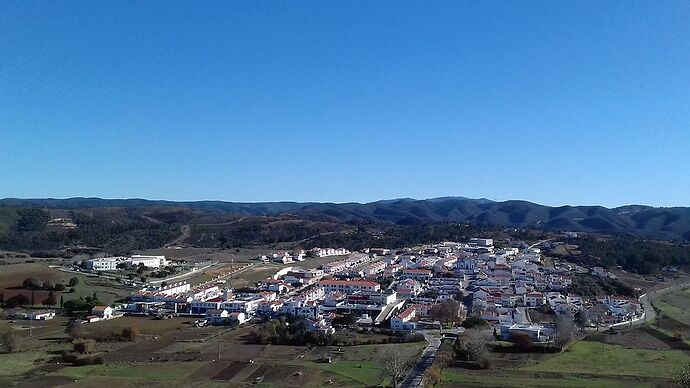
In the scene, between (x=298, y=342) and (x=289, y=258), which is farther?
A: (x=289, y=258)

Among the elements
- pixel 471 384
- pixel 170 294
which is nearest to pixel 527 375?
pixel 471 384

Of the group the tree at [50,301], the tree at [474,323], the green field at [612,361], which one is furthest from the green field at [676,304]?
the tree at [50,301]

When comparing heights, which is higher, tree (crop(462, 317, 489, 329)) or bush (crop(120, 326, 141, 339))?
tree (crop(462, 317, 489, 329))

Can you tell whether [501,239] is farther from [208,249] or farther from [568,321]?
[568,321]

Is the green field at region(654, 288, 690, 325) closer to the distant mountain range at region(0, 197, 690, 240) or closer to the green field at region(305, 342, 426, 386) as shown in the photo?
the green field at region(305, 342, 426, 386)

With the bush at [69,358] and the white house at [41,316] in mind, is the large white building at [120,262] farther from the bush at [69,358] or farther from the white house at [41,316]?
the bush at [69,358]

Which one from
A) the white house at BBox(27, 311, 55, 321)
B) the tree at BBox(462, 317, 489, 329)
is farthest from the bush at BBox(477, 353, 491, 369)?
the white house at BBox(27, 311, 55, 321)

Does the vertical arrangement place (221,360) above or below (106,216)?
below
